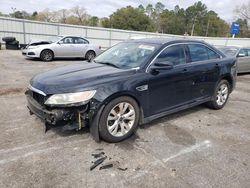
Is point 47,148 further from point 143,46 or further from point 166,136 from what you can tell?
point 143,46

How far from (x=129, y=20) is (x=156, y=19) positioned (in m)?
25.5

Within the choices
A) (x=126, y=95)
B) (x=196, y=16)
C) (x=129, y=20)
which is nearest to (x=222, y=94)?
(x=126, y=95)

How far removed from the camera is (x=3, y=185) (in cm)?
253

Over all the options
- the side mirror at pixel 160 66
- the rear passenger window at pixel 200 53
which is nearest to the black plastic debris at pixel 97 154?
the side mirror at pixel 160 66

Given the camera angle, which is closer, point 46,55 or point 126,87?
point 126,87

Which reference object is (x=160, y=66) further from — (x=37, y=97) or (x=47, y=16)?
(x=47, y=16)

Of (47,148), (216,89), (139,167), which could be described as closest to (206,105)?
(216,89)

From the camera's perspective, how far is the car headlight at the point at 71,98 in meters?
3.16

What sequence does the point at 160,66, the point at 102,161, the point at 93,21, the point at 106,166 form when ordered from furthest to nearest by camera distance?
the point at 93,21 < the point at 160,66 < the point at 102,161 < the point at 106,166

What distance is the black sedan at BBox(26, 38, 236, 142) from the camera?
3.22 metres

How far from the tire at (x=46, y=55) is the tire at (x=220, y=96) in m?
9.95

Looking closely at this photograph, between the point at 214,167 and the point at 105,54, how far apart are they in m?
2.95

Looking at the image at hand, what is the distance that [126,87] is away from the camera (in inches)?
136

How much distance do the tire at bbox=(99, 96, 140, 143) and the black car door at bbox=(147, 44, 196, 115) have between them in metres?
0.39
